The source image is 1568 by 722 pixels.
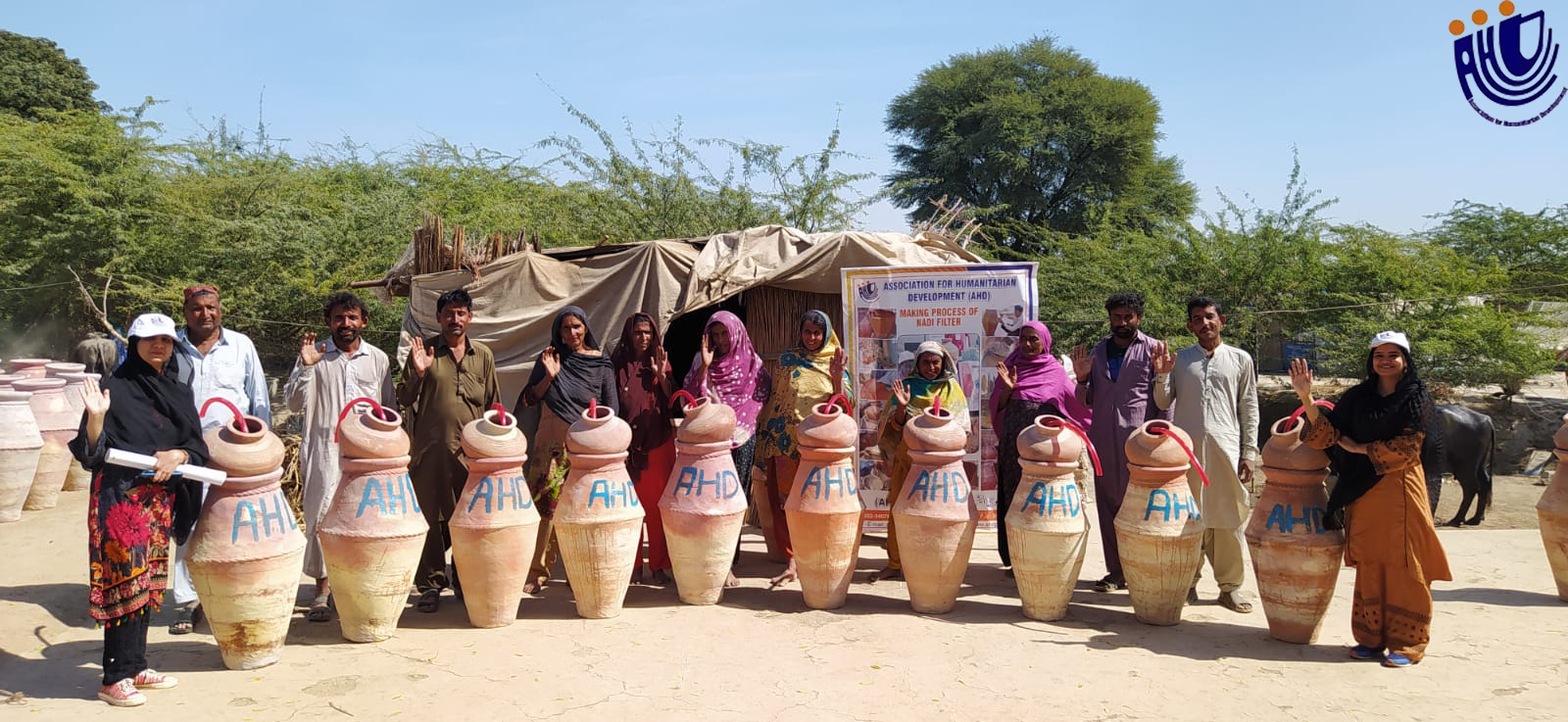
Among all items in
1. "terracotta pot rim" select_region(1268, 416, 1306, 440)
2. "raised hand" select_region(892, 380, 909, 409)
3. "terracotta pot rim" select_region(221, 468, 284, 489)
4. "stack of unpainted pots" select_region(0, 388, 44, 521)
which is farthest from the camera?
"stack of unpainted pots" select_region(0, 388, 44, 521)

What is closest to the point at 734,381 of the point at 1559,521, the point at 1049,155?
the point at 1559,521

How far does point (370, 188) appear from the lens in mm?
16656

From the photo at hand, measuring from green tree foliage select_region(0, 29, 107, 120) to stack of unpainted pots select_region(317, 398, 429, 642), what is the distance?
67.8ft

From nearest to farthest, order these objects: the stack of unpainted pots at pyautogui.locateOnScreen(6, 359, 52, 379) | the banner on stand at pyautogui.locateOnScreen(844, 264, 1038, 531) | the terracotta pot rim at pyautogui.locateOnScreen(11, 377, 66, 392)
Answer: the banner on stand at pyautogui.locateOnScreen(844, 264, 1038, 531) < the terracotta pot rim at pyautogui.locateOnScreen(11, 377, 66, 392) < the stack of unpainted pots at pyautogui.locateOnScreen(6, 359, 52, 379)

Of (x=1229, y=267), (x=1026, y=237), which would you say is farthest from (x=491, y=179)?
(x=1229, y=267)

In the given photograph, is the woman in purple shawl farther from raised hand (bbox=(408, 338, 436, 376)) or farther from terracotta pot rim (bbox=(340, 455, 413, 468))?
terracotta pot rim (bbox=(340, 455, 413, 468))

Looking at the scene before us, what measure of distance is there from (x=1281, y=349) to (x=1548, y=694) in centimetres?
942

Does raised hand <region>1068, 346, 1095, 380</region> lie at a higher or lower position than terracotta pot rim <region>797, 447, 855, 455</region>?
higher

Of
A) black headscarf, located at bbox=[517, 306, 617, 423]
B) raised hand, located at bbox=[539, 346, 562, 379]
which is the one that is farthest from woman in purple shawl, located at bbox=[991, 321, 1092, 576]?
raised hand, located at bbox=[539, 346, 562, 379]

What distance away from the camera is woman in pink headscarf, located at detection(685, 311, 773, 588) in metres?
5.59

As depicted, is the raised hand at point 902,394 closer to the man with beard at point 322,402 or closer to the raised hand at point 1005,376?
the raised hand at point 1005,376

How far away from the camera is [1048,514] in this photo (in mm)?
4703

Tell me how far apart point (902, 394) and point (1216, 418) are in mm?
1616

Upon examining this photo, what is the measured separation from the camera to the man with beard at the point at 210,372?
15.4ft
